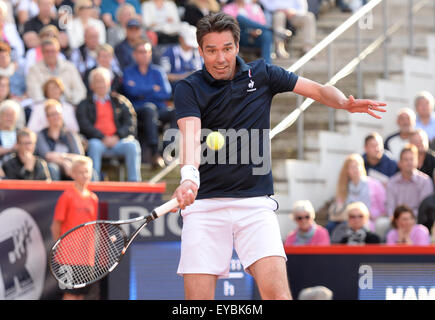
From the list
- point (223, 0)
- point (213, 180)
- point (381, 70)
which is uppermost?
point (223, 0)

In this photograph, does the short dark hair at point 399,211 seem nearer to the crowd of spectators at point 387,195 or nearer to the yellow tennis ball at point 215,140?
the crowd of spectators at point 387,195

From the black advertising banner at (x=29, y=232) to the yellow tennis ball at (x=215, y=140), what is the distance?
3315mm

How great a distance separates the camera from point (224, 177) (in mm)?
5734

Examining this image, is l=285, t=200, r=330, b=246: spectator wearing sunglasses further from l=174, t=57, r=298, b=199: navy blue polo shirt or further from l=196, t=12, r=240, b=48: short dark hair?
l=196, t=12, r=240, b=48: short dark hair

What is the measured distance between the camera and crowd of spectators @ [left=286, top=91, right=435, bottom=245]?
A: 991 cm

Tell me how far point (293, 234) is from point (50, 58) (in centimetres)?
395

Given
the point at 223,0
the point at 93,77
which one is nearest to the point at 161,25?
the point at 223,0

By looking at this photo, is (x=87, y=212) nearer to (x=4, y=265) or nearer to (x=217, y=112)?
(x=4, y=265)

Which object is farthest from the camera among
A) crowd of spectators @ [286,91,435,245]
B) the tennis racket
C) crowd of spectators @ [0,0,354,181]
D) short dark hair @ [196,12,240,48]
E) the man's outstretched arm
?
crowd of spectators @ [0,0,354,181]

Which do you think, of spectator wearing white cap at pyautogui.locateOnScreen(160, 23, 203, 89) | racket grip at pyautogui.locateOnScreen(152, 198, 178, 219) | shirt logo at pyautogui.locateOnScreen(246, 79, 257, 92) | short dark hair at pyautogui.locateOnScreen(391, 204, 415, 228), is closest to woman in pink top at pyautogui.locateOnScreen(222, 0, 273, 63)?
spectator wearing white cap at pyautogui.locateOnScreen(160, 23, 203, 89)

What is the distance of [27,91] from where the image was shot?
38.6 feet

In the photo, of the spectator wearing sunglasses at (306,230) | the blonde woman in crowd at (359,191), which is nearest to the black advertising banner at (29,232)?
the spectator wearing sunglasses at (306,230)

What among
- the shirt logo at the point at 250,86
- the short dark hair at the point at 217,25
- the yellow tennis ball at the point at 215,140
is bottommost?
the yellow tennis ball at the point at 215,140

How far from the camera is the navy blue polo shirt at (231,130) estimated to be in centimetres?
573
